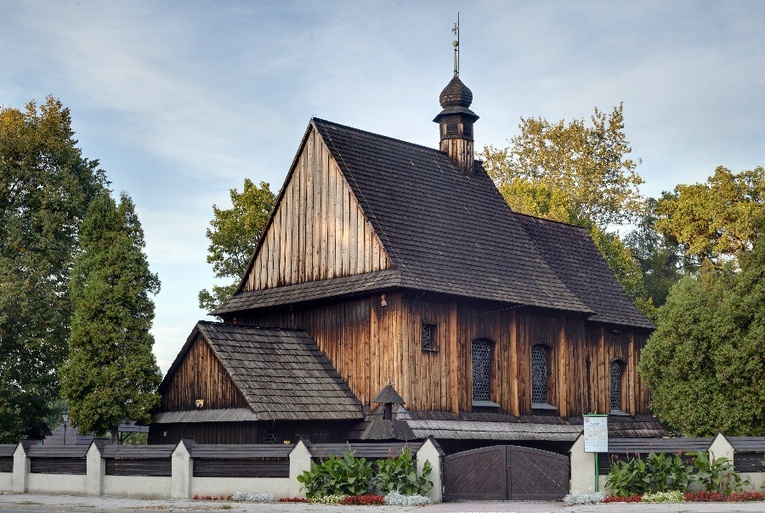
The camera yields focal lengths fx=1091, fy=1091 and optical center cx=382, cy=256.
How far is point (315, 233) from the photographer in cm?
3556

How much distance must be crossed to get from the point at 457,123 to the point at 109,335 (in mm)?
15618

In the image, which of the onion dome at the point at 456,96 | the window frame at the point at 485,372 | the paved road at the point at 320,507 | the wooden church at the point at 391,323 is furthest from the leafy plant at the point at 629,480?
the onion dome at the point at 456,96

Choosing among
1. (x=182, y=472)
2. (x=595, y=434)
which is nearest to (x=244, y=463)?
(x=182, y=472)

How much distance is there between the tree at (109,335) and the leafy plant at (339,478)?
9.27 metres

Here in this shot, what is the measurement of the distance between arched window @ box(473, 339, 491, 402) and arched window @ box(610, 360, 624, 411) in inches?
377

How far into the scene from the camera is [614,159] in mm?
66250

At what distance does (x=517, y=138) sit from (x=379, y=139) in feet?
101

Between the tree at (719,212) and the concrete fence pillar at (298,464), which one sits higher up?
the tree at (719,212)

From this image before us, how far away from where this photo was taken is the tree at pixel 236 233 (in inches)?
1970

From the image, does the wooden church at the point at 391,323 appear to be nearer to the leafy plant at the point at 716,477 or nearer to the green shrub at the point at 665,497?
the green shrub at the point at 665,497

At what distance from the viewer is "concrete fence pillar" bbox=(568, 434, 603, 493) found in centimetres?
2566

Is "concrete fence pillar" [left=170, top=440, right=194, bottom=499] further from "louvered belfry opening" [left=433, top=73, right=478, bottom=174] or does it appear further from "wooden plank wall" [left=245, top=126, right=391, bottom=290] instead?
"louvered belfry opening" [left=433, top=73, right=478, bottom=174]

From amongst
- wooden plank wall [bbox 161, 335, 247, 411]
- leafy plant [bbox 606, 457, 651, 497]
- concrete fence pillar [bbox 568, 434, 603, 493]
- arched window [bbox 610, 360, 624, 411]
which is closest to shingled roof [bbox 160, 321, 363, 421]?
wooden plank wall [bbox 161, 335, 247, 411]

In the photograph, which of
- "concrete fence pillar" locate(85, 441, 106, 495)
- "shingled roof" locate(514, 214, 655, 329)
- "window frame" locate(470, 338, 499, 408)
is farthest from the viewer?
"shingled roof" locate(514, 214, 655, 329)
